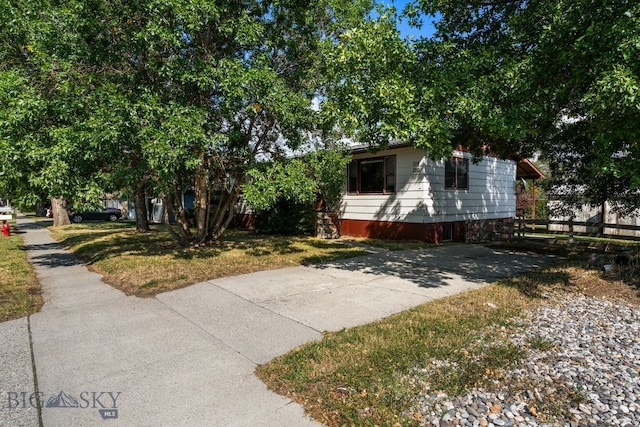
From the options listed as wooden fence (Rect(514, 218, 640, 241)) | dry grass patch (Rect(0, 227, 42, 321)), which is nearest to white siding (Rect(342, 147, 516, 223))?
wooden fence (Rect(514, 218, 640, 241))

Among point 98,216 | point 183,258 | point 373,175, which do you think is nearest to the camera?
point 183,258

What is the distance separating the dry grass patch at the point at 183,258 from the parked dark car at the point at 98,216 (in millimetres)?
16934

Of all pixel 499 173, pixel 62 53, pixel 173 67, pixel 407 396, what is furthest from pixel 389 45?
pixel 499 173

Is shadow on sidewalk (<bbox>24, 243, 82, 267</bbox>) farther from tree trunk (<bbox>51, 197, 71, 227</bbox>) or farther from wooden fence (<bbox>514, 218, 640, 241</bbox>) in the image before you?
wooden fence (<bbox>514, 218, 640, 241</bbox>)

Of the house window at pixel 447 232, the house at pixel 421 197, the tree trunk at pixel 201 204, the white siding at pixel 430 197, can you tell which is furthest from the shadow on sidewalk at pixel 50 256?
the house window at pixel 447 232

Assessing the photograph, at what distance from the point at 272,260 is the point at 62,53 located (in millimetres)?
6115

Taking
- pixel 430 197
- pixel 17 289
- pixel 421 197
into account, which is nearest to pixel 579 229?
pixel 430 197

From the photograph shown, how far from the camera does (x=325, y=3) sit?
341 inches

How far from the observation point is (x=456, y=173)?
43.0 feet

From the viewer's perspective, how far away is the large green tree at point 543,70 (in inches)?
174

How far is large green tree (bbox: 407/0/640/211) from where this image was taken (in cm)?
441

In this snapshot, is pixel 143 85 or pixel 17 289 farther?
pixel 143 85

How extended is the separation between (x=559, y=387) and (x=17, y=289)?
8282mm

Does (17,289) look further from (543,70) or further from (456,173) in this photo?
(456,173)
